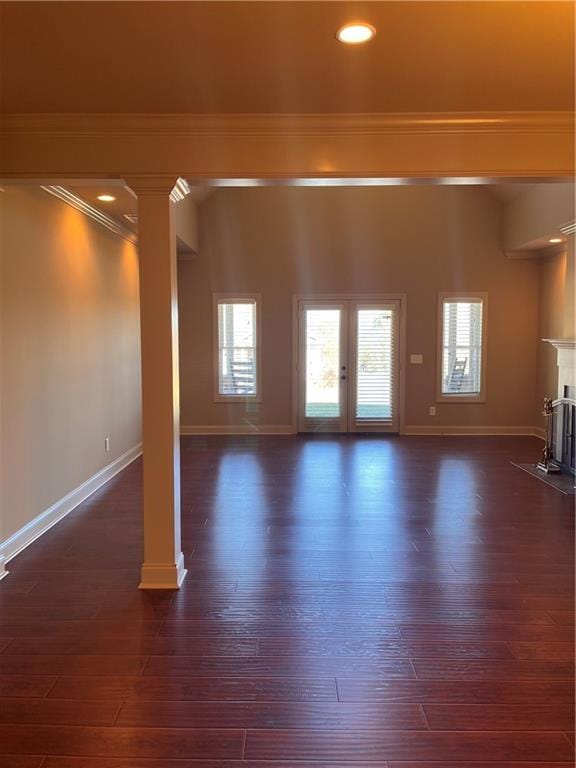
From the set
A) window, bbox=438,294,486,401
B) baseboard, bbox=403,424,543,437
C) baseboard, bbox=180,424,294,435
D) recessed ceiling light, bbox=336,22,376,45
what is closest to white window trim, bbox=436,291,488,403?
window, bbox=438,294,486,401

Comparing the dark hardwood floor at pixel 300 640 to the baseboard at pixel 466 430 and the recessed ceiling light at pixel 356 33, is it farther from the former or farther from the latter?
the baseboard at pixel 466 430

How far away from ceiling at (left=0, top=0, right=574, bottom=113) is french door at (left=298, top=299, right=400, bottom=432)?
17.2 ft

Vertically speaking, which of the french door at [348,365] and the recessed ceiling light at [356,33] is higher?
the recessed ceiling light at [356,33]

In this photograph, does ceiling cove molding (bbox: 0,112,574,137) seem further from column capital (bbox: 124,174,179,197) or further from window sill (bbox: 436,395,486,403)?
window sill (bbox: 436,395,486,403)

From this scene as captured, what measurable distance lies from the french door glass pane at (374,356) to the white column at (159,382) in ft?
16.9

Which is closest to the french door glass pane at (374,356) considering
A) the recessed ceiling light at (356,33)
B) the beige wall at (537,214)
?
the beige wall at (537,214)

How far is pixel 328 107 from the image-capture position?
9.23 feet

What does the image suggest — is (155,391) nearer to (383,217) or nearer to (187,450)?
(187,450)

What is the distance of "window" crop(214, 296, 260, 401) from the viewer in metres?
8.07

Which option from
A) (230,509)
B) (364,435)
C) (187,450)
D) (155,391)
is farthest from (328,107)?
(364,435)

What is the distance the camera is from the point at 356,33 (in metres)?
2.13

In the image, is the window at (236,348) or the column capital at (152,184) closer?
the column capital at (152,184)

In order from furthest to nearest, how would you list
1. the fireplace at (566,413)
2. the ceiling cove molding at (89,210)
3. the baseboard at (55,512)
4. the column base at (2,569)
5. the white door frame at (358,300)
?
1. the white door frame at (358,300)
2. the fireplace at (566,413)
3. the ceiling cove molding at (89,210)
4. the baseboard at (55,512)
5. the column base at (2,569)

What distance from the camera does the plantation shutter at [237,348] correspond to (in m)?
8.08
